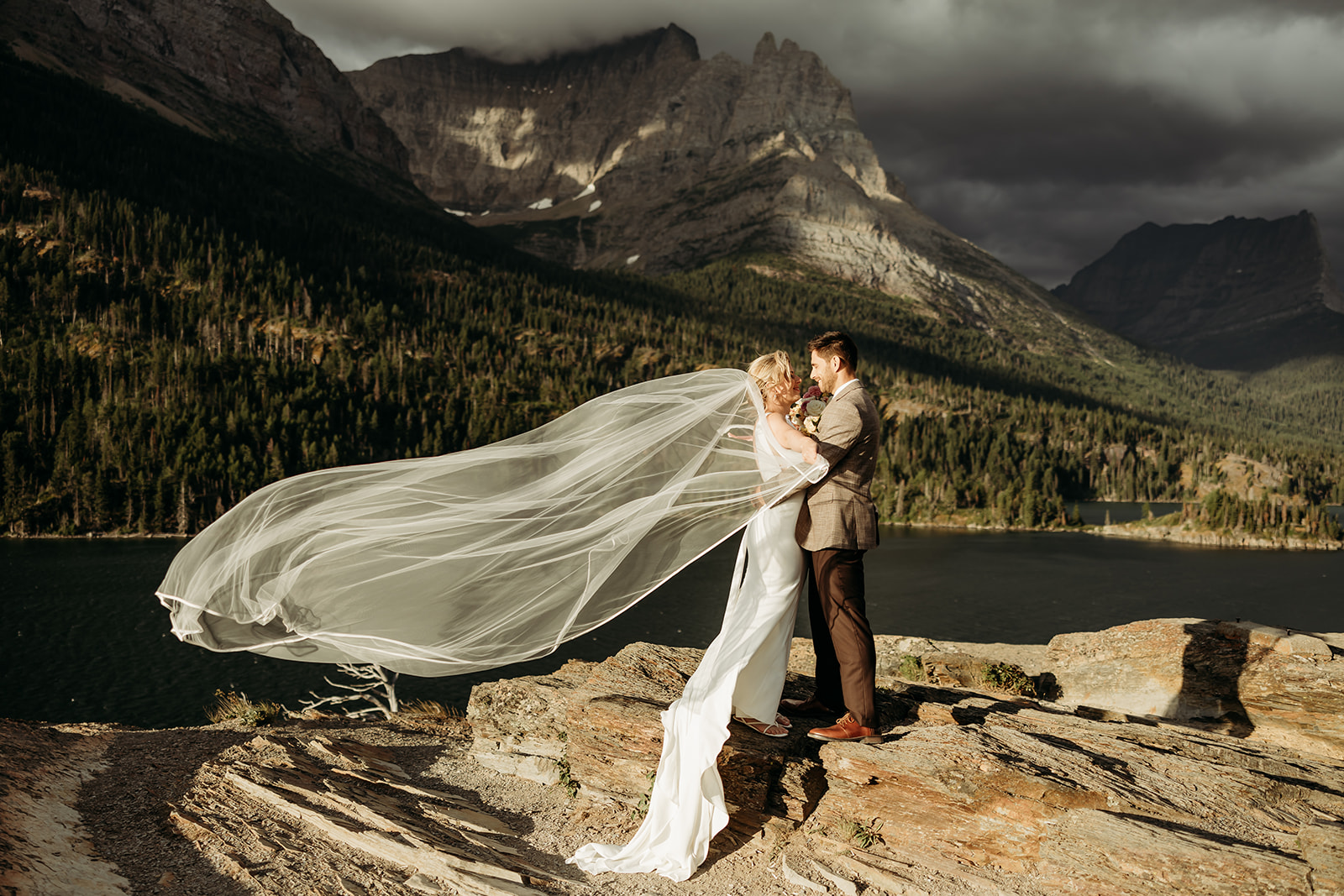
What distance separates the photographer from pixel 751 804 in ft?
21.1

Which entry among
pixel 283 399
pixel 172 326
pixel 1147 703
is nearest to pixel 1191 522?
pixel 1147 703

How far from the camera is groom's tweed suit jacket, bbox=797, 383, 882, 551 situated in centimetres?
632

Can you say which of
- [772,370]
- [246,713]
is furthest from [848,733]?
[246,713]

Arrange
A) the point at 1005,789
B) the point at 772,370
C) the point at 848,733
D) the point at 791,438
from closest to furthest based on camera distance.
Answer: the point at 1005,789, the point at 791,438, the point at 848,733, the point at 772,370

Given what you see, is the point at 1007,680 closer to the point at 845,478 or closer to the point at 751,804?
the point at 751,804

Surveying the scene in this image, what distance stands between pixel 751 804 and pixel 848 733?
102cm

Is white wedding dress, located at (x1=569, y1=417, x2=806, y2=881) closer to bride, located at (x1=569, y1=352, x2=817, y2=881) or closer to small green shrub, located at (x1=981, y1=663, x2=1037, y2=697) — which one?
bride, located at (x1=569, y1=352, x2=817, y2=881)

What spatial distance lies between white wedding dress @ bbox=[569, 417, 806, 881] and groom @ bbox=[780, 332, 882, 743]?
0.68 feet

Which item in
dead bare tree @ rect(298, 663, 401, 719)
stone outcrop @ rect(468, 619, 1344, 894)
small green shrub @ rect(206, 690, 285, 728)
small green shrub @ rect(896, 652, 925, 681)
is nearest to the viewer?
stone outcrop @ rect(468, 619, 1344, 894)

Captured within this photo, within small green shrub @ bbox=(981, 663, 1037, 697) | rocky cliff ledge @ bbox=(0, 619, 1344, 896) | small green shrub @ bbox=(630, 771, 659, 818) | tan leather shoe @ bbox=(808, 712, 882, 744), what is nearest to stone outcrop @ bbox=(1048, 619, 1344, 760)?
rocky cliff ledge @ bbox=(0, 619, 1344, 896)

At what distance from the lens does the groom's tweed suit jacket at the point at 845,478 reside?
632 centimetres

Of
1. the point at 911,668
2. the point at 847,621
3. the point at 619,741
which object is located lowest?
the point at 911,668

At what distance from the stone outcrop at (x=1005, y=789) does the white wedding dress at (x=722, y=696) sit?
42cm

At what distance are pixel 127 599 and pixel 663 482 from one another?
62498 millimetres
